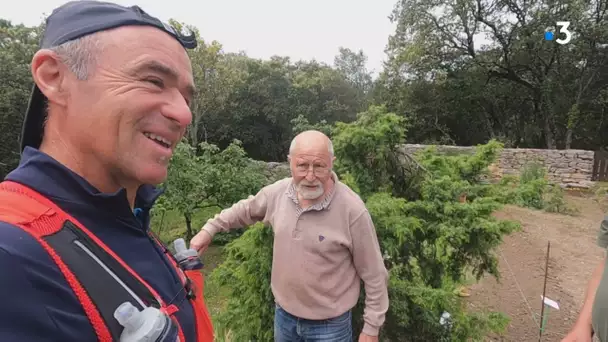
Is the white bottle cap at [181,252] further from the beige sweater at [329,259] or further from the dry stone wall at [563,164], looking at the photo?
the dry stone wall at [563,164]

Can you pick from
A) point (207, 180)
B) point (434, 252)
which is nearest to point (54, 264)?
point (434, 252)

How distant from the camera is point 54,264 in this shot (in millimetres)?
666

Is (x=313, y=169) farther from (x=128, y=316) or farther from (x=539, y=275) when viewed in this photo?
(x=539, y=275)

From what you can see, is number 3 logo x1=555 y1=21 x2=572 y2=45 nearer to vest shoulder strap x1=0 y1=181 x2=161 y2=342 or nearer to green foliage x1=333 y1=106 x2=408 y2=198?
green foliage x1=333 y1=106 x2=408 y2=198

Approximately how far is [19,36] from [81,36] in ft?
63.2

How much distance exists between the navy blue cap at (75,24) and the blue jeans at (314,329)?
1688 mm

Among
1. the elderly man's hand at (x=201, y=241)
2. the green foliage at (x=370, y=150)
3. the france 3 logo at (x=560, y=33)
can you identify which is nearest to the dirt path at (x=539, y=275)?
the green foliage at (x=370, y=150)

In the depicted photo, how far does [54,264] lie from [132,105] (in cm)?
38

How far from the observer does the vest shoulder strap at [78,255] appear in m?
0.68

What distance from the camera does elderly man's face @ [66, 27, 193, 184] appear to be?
2.73 feet

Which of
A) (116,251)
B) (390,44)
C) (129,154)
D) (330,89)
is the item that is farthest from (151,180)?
(330,89)

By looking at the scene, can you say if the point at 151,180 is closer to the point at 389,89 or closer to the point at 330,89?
the point at 389,89

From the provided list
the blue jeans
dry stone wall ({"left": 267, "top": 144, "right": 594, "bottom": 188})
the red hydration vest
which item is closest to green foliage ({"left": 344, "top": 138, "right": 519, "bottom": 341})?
the blue jeans

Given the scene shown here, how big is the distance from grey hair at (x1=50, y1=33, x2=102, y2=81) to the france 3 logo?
18.7 m
